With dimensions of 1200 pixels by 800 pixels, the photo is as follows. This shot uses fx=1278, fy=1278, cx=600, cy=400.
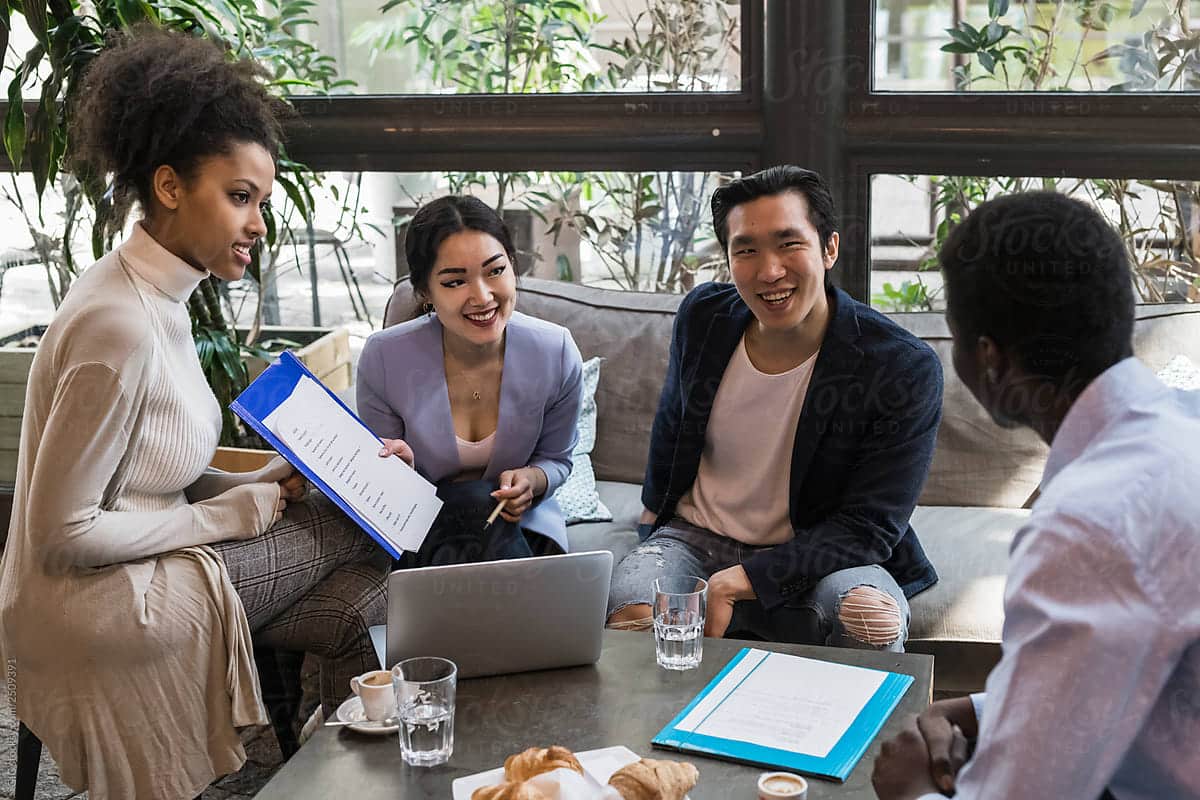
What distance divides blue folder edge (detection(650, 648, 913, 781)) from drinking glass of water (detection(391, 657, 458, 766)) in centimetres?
26

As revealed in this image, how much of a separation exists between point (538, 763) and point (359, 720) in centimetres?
32

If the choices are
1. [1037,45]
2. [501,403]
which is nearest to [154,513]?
[501,403]

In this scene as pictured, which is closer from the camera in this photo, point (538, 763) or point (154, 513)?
point (538, 763)

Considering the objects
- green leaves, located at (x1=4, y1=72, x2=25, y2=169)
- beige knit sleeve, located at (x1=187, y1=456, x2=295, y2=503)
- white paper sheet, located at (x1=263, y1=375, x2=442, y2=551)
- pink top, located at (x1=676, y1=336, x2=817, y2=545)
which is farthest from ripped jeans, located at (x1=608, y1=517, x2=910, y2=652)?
green leaves, located at (x1=4, y1=72, x2=25, y2=169)

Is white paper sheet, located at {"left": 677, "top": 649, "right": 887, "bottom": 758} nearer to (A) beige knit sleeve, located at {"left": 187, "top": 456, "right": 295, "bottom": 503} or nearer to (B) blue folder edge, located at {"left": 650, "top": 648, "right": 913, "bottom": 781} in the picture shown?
(B) blue folder edge, located at {"left": 650, "top": 648, "right": 913, "bottom": 781}

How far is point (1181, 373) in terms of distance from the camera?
8.52 ft

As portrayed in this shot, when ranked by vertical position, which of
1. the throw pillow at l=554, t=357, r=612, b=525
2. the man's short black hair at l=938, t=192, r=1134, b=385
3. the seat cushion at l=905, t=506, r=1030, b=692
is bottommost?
the seat cushion at l=905, t=506, r=1030, b=692

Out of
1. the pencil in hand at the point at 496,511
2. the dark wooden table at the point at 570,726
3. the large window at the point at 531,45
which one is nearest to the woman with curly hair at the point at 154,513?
the pencil in hand at the point at 496,511

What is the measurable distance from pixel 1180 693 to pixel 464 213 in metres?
1.67

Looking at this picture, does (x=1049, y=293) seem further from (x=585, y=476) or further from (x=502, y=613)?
(x=585, y=476)

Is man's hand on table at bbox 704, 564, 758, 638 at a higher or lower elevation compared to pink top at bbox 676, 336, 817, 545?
lower

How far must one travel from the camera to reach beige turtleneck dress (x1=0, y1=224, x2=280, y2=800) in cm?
191

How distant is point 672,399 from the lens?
2.51 meters

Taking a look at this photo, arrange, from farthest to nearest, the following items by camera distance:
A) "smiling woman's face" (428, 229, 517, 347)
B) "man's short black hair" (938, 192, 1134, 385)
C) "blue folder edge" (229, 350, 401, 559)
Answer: "smiling woman's face" (428, 229, 517, 347), "blue folder edge" (229, 350, 401, 559), "man's short black hair" (938, 192, 1134, 385)
